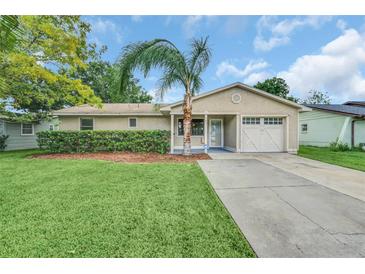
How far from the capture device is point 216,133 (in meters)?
15.0

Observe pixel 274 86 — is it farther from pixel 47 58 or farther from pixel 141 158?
pixel 47 58

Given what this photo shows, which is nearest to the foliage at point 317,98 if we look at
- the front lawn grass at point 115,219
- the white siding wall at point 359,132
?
the white siding wall at point 359,132

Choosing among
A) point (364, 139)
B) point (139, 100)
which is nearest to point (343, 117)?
point (364, 139)

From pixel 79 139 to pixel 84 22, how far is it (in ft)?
21.2

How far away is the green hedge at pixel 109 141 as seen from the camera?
448 inches

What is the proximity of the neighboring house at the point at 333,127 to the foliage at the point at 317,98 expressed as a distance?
1209 inches

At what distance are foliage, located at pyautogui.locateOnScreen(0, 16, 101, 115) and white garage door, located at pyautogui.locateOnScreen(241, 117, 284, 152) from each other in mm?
9506

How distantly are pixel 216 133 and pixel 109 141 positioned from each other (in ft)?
26.4

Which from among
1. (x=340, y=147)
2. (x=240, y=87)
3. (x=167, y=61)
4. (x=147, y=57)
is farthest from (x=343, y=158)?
(x=147, y=57)

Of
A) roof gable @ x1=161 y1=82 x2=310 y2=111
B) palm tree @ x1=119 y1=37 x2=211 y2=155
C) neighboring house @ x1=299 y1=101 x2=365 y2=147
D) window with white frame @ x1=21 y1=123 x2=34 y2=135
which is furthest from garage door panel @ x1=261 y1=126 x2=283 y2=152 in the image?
window with white frame @ x1=21 y1=123 x2=34 y2=135

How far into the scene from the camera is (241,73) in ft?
54.5

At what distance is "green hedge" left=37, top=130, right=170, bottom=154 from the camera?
11.4 meters
